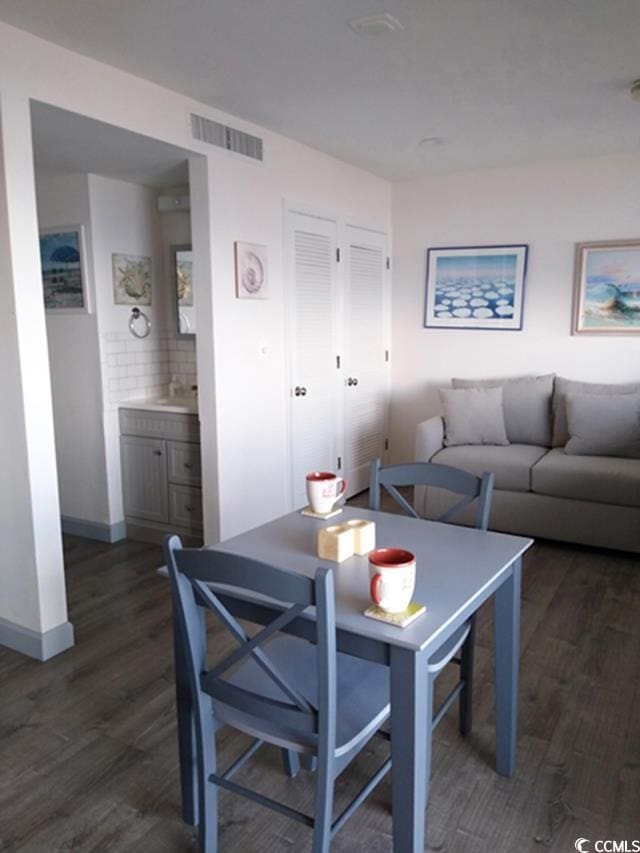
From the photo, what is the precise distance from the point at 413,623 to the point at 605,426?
10.5ft

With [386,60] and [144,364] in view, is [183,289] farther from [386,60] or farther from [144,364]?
[386,60]

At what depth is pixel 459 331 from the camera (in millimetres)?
5277

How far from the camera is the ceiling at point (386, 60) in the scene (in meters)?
2.42

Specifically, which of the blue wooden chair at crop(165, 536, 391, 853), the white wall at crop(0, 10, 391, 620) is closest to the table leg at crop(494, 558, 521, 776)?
the blue wooden chair at crop(165, 536, 391, 853)

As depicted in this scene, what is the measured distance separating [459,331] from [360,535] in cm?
370

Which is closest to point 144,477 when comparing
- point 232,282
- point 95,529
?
point 95,529

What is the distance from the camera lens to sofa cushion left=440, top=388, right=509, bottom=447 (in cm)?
462

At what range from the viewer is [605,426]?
166 inches

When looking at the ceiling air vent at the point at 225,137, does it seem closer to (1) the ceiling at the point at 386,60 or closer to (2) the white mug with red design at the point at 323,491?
(1) the ceiling at the point at 386,60

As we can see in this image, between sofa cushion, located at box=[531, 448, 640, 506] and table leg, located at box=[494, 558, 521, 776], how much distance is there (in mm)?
2139

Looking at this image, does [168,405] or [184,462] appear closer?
[184,462]

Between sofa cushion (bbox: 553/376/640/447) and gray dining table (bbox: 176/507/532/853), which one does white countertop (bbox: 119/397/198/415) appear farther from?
sofa cushion (bbox: 553/376/640/447)

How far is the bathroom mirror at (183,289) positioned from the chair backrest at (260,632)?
3016 mm

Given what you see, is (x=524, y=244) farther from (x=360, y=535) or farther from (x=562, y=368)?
(x=360, y=535)
